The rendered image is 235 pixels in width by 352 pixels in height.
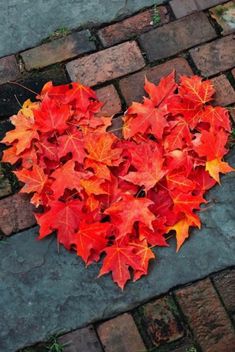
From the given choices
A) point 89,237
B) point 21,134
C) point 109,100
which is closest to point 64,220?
point 89,237

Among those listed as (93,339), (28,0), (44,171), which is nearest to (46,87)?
(44,171)

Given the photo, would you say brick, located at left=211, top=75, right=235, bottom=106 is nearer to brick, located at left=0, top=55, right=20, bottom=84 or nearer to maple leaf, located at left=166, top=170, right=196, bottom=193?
maple leaf, located at left=166, top=170, right=196, bottom=193

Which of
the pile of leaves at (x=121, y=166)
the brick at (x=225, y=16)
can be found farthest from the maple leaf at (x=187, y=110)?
the brick at (x=225, y=16)

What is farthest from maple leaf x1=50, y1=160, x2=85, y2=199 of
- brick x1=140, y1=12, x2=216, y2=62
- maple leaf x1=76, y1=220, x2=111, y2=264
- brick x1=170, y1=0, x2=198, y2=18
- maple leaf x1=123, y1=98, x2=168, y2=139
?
brick x1=170, y1=0, x2=198, y2=18

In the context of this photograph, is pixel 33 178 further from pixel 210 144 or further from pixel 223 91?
pixel 223 91

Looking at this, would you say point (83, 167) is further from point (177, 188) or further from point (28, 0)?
point (28, 0)
